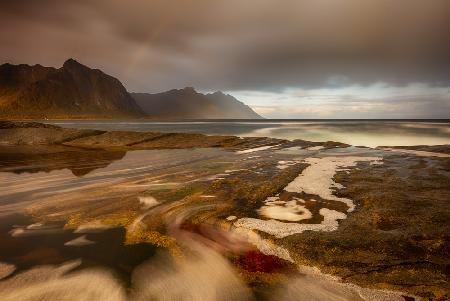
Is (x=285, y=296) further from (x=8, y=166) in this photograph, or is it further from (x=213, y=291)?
(x=8, y=166)

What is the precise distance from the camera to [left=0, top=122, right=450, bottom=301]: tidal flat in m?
5.95

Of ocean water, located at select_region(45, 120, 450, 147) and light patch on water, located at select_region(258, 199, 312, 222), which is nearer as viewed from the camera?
light patch on water, located at select_region(258, 199, 312, 222)

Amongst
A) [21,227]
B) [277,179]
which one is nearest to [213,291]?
[21,227]

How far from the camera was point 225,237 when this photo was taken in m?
8.32

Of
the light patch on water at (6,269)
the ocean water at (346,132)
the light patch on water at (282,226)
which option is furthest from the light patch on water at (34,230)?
the ocean water at (346,132)

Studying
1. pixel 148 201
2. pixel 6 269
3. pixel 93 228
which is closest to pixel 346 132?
pixel 148 201

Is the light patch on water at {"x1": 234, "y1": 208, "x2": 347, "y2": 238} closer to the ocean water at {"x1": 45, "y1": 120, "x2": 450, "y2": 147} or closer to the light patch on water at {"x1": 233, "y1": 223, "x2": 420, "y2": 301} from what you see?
the light patch on water at {"x1": 233, "y1": 223, "x2": 420, "y2": 301}

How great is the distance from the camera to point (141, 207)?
35.5ft

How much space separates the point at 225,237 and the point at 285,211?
2941 mm

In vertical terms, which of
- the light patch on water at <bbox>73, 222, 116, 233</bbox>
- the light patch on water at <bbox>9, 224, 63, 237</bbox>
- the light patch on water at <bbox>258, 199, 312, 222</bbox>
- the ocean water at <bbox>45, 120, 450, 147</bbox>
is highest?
the light patch on water at <bbox>258, 199, 312, 222</bbox>

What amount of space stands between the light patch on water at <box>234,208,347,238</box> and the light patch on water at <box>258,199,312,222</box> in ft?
1.67

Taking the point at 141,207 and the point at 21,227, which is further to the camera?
the point at 141,207

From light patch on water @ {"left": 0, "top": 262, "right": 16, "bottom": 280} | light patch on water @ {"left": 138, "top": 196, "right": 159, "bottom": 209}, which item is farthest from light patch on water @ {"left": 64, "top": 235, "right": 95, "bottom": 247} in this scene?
light patch on water @ {"left": 138, "top": 196, "right": 159, "bottom": 209}

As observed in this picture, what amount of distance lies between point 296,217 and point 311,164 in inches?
469
